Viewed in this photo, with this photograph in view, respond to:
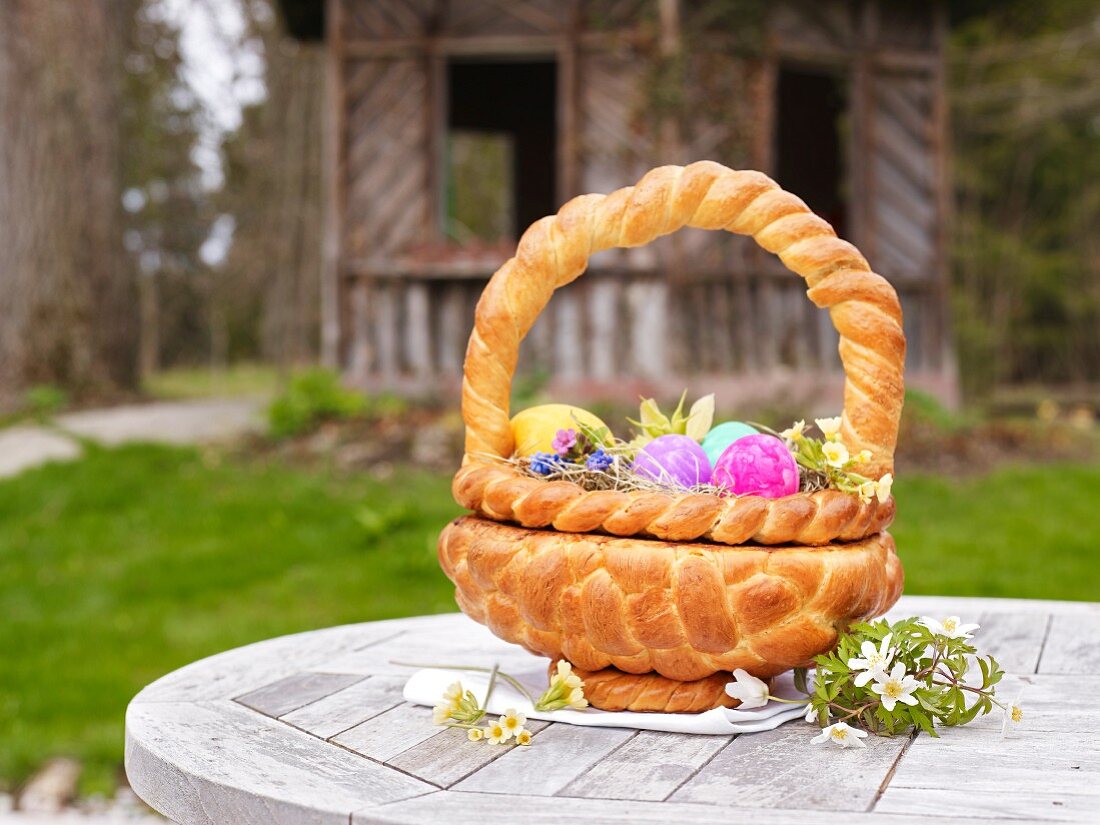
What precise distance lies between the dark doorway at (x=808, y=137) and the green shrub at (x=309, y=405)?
624 centimetres

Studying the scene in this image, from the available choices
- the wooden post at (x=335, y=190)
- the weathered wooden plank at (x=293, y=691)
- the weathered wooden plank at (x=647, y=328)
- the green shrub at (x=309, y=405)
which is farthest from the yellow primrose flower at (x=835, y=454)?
the wooden post at (x=335, y=190)

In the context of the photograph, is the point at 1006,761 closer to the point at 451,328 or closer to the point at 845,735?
the point at 845,735

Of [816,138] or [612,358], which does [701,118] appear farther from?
[816,138]

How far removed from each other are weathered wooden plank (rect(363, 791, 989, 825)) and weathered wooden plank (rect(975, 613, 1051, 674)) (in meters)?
0.78

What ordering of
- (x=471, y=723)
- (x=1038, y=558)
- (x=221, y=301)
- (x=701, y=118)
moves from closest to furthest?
(x=471, y=723) → (x=1038, y=558) → (x=701, y=118) → (x=221, y=301)

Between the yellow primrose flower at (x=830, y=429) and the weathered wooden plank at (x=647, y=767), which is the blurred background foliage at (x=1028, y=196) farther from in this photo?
the weathered wooden plank at (x=647, y=767)

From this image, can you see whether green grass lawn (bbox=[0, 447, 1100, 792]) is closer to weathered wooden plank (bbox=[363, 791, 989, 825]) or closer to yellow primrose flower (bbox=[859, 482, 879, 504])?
weathered wooden plank (bbox=[363, 791, 989, 825])

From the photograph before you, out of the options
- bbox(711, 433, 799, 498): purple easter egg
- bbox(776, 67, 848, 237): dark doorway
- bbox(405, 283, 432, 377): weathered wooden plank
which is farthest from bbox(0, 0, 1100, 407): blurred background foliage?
bbox(711, 433, 799, 498): purple easter egg

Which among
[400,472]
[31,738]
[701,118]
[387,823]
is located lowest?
[31,738]

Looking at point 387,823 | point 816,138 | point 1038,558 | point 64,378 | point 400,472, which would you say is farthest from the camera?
point 816,138

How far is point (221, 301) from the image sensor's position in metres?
20.2

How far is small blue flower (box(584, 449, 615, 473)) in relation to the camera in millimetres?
1717

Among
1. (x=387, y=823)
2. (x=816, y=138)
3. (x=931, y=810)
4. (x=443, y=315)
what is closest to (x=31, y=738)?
(x=387, y=823)

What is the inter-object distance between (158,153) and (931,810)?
1816 centimetres
